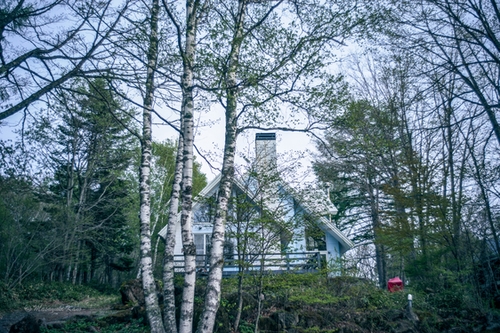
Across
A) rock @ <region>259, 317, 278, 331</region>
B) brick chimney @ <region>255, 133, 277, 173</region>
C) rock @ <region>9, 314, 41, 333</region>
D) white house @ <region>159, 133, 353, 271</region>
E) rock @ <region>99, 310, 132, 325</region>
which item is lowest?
rock @ <region>259, 317, 278, 331</region>

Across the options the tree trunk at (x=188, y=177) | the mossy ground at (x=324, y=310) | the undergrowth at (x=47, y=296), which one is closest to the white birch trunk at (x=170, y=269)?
the tree trunk at (x=188, y=177)

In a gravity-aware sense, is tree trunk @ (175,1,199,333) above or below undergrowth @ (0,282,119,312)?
above

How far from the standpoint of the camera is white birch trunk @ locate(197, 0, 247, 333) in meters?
5.53

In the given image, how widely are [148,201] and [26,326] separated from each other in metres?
2.88

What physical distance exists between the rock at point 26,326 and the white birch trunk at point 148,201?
7.02ft

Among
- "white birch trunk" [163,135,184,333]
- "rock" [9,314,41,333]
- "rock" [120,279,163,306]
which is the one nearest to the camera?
"white birch trunk" [163,135,184,333]

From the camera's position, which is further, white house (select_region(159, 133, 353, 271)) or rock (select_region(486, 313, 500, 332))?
rock (select_region(486, 313, 500, 332))

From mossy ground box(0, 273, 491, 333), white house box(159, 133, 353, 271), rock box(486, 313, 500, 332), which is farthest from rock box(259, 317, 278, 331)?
rock box(486, 313, 500, 332)

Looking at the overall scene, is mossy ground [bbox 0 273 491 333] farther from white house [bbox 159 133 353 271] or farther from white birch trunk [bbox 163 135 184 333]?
white birch trunk [bbox 163 135 184 333]

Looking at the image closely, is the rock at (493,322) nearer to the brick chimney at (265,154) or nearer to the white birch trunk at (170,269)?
the brick chimney at (265,154)

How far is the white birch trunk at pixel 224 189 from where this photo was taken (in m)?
5.53

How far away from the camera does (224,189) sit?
6.33m

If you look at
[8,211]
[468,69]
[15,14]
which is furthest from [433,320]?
[8,211]

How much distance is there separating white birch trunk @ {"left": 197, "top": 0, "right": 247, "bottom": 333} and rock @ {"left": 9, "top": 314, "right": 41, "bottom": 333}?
126 inches
